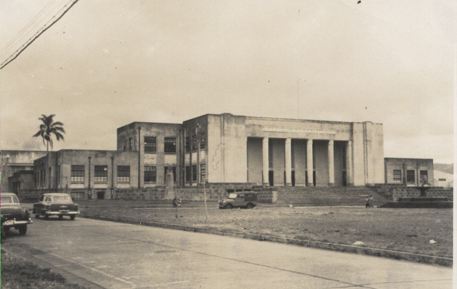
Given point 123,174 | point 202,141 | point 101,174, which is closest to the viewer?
point 202,141

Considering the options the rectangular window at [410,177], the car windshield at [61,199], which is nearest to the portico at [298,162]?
the rectangular window at [410,177]

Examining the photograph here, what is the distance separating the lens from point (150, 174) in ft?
231

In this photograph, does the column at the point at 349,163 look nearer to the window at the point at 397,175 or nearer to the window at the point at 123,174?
the window at the point at 397,175

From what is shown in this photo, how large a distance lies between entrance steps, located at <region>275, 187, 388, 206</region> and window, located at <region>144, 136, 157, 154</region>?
21.3 m

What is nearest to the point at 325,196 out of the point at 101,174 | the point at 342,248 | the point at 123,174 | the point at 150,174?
the point at 150,174

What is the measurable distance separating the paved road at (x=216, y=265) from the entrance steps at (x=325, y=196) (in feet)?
118

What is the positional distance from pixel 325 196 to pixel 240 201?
62.2ft

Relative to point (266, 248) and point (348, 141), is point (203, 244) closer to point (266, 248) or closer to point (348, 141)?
point (266, 248)

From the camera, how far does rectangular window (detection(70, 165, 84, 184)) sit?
2544 inches

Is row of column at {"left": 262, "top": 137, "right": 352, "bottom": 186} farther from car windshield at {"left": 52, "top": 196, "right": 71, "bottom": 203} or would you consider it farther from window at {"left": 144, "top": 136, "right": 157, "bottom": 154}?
car windshield at {"left": 52, "top": 196, "right": 71, "bottom": 203}

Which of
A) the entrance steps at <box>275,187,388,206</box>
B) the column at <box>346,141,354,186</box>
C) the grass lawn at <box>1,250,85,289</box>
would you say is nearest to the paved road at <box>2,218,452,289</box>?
the grass lawn at <box>1,250,85,289</box>

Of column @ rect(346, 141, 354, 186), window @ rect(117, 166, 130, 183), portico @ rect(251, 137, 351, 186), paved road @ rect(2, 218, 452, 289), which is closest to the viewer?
paved road @ rect(2, 218, 452, 289)

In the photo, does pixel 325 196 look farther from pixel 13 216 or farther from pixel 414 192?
pixel 13 216

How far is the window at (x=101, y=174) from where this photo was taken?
65938mm
